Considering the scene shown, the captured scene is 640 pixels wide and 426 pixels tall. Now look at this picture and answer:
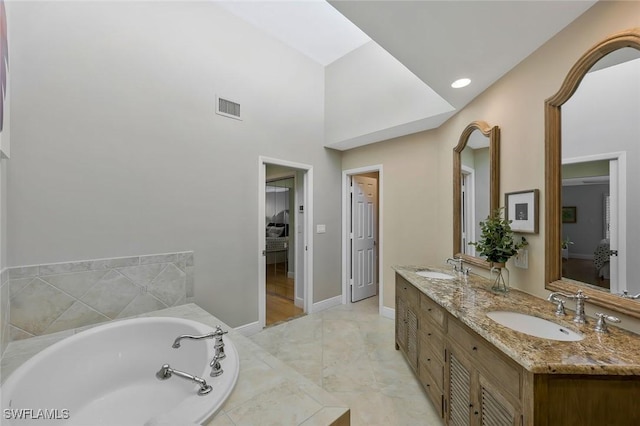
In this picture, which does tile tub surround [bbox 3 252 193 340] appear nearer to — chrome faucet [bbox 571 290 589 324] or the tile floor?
the tile floor

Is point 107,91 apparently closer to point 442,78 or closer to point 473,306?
point 442,78

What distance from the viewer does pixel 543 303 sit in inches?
56.1

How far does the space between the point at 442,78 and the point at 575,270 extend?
152 cm

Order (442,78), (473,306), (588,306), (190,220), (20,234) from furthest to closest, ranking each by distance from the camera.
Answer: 1. (190,220)
2. (442,78)
3. (20,234)
4. (473,306)
5. (588,306)

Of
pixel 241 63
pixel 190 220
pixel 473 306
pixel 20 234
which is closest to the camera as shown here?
pixel 473 306

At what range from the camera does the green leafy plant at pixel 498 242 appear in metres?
1.64

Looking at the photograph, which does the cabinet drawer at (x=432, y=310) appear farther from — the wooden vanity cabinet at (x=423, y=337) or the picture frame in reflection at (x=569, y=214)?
the picture frame in reflection at (x=569, y=214)

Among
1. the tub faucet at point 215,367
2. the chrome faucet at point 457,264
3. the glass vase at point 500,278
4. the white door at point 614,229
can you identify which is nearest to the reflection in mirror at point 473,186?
the chrome faucet at point 457,264

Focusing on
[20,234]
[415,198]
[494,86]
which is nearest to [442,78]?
[494,86]

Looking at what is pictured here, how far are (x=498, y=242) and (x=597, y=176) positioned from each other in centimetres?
62

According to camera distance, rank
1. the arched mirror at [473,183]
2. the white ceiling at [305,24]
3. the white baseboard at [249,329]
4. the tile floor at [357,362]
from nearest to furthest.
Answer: the tile floor at [357,362], the arched mirror at [473,183], the white ceiling at [305,24], the white baseboard at [249,329]

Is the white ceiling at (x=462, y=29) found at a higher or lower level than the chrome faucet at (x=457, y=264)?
higher

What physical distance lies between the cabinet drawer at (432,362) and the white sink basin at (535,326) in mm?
426

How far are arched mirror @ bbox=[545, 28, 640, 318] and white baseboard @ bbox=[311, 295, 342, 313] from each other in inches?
105
